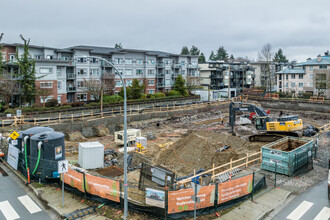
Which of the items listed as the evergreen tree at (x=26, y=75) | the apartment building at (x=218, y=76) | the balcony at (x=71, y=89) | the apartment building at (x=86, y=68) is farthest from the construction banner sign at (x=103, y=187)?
the apartment building at (x=218, y=76)

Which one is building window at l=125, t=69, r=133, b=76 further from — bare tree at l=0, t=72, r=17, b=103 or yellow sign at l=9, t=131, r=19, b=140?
yellow sign at l=9, t=131, r=19, b=140

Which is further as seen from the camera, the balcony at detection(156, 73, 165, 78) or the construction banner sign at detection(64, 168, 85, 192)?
the balcony at detection(156, 73, 165, 78)

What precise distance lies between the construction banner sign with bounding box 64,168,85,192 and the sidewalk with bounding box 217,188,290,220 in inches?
309

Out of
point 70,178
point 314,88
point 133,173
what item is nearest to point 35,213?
point 70,178

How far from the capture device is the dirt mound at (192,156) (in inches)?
925

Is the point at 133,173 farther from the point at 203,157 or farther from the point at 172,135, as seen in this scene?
the point at 172,135

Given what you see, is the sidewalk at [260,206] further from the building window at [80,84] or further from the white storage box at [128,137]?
the building window at [80,84]

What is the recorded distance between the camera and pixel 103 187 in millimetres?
15070

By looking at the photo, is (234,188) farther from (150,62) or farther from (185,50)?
(185,50)

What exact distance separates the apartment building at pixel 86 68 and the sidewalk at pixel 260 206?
140 ft

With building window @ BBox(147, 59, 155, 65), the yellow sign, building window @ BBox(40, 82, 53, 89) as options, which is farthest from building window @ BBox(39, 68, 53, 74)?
the yellow sign

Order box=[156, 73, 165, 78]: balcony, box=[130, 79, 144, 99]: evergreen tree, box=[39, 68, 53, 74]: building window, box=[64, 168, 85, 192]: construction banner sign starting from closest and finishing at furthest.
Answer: box=[64, 168, 85, 192]: construction banner sign < box=[39, 68, 53, 74]: building window < box=[130, 79, 144, 99]: evergreen tree < box=[156, 73, 165, 78]: balcony

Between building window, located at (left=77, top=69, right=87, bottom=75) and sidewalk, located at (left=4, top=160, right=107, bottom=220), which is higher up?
building window, located at (left=77, top=69, right=87, bottom=75)

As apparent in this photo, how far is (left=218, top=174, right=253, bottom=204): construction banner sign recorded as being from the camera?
14.6 meters
